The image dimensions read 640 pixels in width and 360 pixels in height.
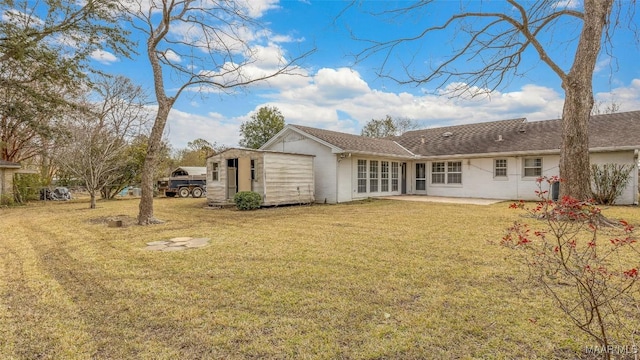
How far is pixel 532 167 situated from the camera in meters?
15.4

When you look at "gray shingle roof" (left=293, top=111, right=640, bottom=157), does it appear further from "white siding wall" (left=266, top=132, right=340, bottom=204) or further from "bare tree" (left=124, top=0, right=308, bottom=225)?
"bare tree" (left=124, top=0, right=308, bottom=225)

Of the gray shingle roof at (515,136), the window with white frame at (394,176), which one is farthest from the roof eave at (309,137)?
the gray shingle roof at (515,136)

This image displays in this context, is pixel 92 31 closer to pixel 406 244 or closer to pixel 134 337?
pixel 134 337

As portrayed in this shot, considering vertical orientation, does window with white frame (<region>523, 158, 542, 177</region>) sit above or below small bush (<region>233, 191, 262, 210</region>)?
above

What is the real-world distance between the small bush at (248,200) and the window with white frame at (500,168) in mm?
11738

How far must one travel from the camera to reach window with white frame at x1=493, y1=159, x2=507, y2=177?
16094 mm

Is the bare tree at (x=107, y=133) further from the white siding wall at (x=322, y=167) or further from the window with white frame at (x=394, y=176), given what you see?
the window with white frame at (x=394, y=176)

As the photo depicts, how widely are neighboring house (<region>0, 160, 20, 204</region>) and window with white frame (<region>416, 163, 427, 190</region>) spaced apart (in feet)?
68.6

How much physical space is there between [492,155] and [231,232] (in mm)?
13572

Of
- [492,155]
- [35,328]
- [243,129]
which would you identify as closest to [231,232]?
[35,328]

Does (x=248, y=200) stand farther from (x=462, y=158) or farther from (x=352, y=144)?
(x=462, y=158)

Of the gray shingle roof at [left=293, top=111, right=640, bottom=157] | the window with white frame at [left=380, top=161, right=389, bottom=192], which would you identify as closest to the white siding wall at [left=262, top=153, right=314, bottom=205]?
the gray shingle roof at [left=293, top=111, right=640, bottom=157]

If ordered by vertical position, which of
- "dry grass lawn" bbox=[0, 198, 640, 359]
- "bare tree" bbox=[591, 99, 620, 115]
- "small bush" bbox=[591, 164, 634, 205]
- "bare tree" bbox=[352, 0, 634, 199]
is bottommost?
"dry grass lawn" bbox=[0, 198, 640, 359]

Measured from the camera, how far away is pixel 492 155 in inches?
628
